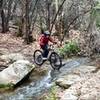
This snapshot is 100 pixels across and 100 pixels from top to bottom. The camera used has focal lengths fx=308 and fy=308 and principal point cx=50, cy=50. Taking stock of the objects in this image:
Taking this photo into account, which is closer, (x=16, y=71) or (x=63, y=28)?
(x=16, y=71)

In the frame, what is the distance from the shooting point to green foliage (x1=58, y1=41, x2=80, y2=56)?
18373mm

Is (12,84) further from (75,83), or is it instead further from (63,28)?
(63,28)

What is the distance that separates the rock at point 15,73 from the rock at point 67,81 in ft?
5.73

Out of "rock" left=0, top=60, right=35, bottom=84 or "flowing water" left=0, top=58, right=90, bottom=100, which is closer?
"flowing water" left=0, top=58, right=90, bottom=100

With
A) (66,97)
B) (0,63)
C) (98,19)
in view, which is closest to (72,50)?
(98,19)

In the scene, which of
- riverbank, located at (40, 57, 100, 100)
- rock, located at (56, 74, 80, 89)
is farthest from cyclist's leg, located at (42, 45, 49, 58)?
rock, located at (56, 74, 80, 89)

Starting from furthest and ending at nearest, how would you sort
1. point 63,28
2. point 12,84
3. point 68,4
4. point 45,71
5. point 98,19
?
point 68,4
point 63,28
point 98,19
point 45,71
point 12,84

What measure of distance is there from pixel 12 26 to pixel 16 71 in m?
17.8

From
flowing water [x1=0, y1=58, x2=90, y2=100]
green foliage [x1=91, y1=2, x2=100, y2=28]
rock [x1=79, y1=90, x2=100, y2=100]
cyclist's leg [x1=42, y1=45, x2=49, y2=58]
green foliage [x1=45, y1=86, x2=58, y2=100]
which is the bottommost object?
flowing water [x1=0, y1=58, x2=90, y2=100]

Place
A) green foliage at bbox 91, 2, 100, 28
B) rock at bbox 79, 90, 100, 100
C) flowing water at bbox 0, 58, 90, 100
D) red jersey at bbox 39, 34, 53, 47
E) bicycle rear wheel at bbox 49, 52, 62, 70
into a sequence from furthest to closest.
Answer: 1. green foliage at bbox 91, 2, 100, 28
2. bicycle rear wheel at bbox 49, 52, 62, 70
3. red jersey at bbox 39, 34, 53, 47
4. flowing water at bbox 0, 58, 90, 100
5. rock at bbox 79, 90, 100, 100

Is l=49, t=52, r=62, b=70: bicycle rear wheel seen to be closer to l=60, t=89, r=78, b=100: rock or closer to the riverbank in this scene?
the riverbank

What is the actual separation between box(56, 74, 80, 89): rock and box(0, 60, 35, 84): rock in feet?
5.73

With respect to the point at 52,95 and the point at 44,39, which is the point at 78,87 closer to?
the point at 52,95

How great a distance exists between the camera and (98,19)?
61.5ft
